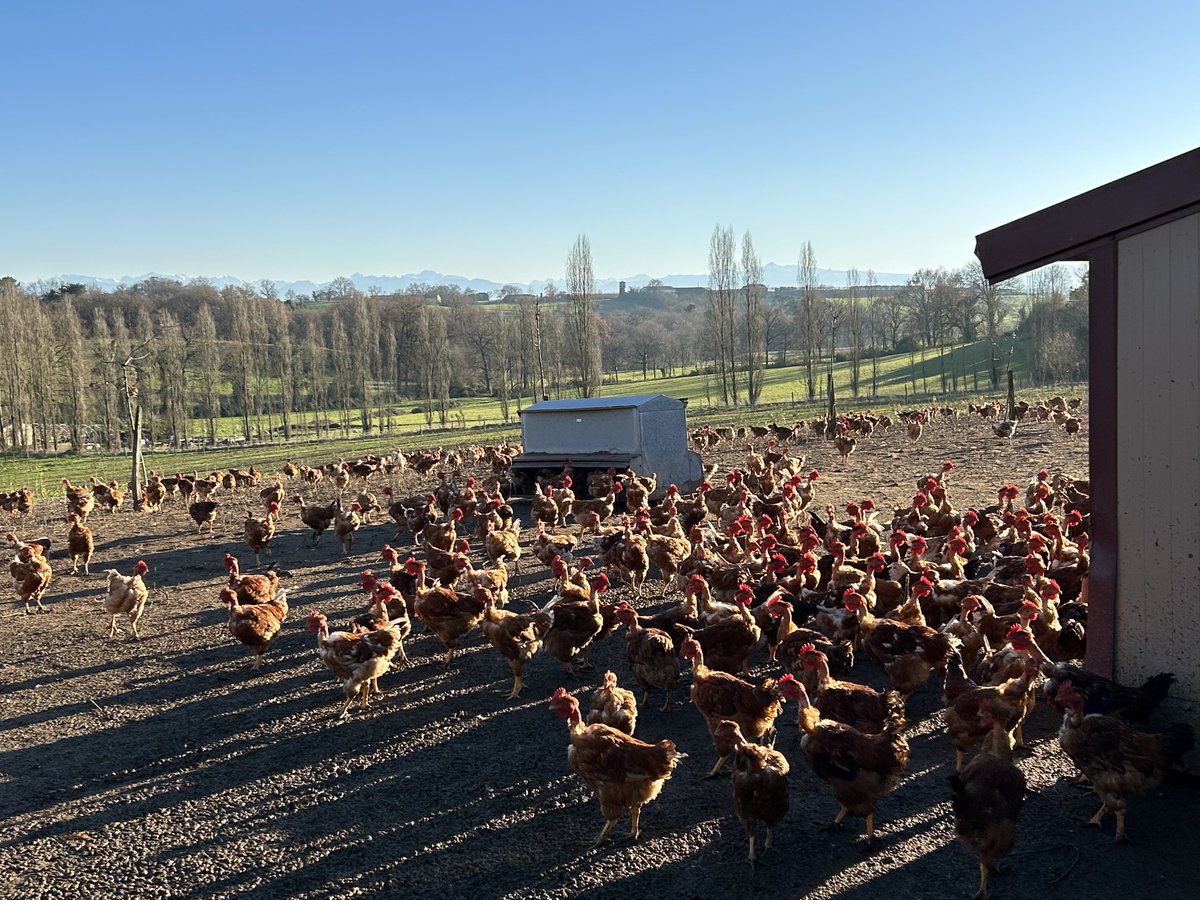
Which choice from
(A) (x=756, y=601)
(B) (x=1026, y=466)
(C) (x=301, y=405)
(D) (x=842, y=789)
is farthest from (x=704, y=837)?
(C) (x=301, y=405)

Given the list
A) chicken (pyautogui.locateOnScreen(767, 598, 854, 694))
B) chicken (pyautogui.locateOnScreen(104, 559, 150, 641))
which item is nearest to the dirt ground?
chicken (pyautogui.locateOnScreen(104, 559, 150, 641))

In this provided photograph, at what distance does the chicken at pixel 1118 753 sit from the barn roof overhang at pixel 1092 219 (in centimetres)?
354

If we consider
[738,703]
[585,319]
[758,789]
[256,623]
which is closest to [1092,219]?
[738,703]

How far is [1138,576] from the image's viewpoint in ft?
22.0

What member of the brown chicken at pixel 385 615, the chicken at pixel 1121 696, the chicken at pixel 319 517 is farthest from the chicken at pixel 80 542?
the chicken at pixel 1121 696

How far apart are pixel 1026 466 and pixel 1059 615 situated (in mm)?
16846

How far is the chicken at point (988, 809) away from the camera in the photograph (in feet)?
16.9

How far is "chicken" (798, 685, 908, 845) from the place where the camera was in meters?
5.78

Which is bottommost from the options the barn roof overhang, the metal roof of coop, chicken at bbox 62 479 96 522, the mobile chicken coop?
chicken at bbox 62 479 96 522

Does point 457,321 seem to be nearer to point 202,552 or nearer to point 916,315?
point 916,315

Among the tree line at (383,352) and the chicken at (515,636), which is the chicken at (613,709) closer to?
the chicken at (515,636)

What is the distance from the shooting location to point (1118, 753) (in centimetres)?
566

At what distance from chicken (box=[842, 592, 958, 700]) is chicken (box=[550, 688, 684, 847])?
2766 mm

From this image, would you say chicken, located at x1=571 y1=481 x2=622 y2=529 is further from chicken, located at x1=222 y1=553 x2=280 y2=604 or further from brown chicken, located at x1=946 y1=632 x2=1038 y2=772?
brown chicken, located at x1=946 y1=632 x2=1038 y2=772
